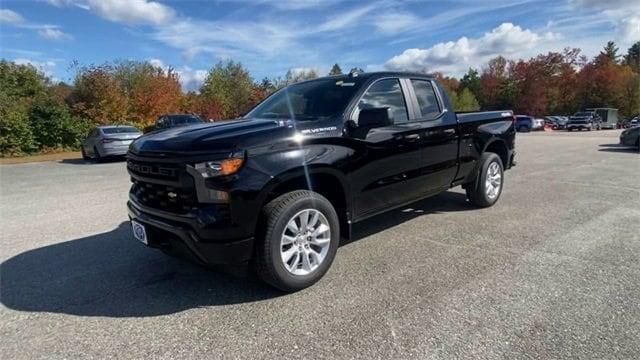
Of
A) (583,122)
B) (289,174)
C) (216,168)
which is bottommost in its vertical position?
(583,122)

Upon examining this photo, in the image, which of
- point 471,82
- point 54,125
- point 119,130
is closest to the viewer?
point 119,130

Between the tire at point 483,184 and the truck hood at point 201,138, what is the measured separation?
354cm

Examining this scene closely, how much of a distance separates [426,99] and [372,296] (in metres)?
2.82

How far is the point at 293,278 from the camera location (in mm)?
3584

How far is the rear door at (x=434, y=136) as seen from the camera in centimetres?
507

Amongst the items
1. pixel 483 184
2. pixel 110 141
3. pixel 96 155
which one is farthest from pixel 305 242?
pixel 96 155

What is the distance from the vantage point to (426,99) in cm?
535

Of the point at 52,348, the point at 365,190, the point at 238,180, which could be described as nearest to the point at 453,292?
the point at 365,190

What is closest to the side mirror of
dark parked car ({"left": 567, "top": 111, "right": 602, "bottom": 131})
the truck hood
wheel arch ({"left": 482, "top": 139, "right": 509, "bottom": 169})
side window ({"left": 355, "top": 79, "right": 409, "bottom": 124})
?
side window ({"left": 355, "top": 79, "right": 409, "bottom": 124})

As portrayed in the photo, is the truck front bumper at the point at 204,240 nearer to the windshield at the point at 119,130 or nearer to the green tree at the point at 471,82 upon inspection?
the windshield at the point at 119,130

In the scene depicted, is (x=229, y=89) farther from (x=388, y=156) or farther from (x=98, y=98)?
(x=388, y=156)

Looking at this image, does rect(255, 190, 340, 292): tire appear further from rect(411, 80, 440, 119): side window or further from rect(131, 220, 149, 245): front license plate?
rect(411, 80, 440, 119): side window

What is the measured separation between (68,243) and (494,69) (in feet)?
265

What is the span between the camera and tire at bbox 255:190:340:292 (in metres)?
3.41
